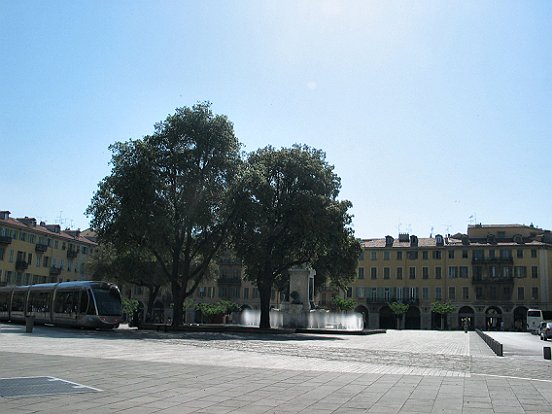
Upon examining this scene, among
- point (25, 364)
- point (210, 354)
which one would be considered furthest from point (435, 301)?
point (25, 364)

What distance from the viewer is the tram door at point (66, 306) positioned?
37406mm

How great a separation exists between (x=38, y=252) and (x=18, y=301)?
38.8 m

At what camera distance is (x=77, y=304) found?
3728 centimetres

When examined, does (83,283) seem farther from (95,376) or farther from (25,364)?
(95,376)

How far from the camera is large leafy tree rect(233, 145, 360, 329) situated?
133 ft

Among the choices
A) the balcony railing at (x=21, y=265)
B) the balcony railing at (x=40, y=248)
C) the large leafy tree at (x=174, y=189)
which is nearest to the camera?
the large leafy tree at (x=174, y=189)

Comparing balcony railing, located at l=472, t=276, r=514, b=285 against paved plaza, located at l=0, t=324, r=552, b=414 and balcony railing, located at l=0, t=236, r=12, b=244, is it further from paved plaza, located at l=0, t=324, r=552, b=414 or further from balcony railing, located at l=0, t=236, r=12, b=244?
paved plaza, located at l=0, t=324, r=552, b=414

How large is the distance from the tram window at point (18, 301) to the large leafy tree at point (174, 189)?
8515 mm

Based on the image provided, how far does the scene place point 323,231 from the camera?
40.5 m

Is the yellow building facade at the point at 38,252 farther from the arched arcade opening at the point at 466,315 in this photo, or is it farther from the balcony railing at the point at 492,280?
the balcony railing at the point at 492,280

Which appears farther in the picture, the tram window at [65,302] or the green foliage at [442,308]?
the green foliage at [442,308]

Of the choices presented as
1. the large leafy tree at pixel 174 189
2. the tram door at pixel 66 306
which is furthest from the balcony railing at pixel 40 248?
the tram door at pixel 66 306

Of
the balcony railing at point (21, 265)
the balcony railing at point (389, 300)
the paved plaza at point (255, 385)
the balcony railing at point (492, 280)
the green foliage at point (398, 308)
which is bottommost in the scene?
the paved plaza at point (255, 385)

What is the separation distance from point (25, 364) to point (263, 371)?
5.59m
